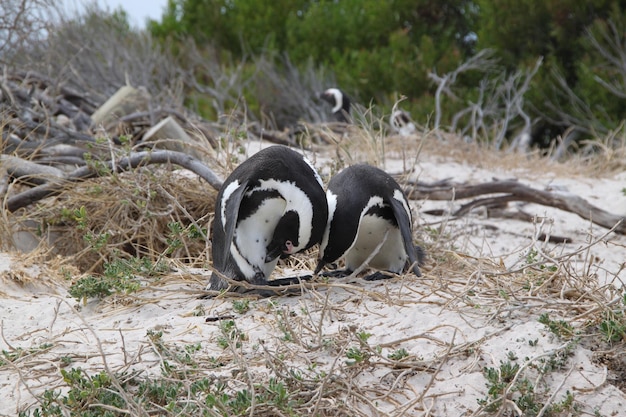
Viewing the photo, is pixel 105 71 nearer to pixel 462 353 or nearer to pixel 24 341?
pixel 24 341

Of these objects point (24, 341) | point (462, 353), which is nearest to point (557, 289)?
point (462, 353)

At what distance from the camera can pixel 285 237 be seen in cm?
374

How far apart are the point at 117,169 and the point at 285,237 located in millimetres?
1867

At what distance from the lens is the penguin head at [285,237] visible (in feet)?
12.1

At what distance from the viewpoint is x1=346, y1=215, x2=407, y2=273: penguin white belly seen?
406cm

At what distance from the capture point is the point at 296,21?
48.1 feet

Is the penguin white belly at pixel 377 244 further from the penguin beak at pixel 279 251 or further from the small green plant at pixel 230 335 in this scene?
the small green plant at pixel 230 335

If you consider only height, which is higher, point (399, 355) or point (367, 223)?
point (367, 223)

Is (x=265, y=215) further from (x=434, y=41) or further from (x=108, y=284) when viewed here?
(x=434, y=41)

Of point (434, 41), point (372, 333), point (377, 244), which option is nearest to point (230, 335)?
point (372, 333)

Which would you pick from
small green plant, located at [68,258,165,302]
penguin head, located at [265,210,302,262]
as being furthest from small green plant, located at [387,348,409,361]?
small green plant, located at [68,258,165,302]

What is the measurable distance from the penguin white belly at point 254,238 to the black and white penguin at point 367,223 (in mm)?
264

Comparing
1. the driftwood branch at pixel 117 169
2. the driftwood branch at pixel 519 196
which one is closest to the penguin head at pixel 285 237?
the driftwood branch at pixel 117 169

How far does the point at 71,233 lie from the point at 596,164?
17.6 ft
